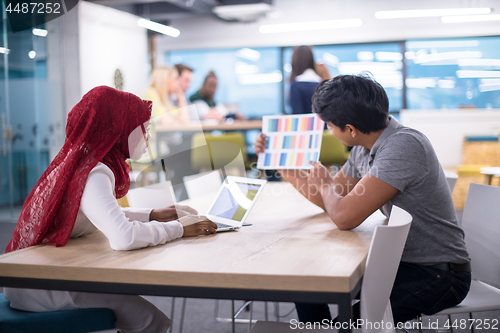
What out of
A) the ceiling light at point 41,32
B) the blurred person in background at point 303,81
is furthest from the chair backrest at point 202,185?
the ceiling light at point 41,32

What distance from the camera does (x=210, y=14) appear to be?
7602 millimetres

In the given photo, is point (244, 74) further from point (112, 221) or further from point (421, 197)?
point (112, 221)

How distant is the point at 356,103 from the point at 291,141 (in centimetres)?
34

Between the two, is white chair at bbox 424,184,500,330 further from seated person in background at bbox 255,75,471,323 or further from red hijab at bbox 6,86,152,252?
red hijab at bbox 6,86,152,252

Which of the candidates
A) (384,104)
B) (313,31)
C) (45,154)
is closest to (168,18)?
(313,31)

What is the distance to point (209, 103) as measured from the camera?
631cm

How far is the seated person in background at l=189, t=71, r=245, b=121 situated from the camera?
5922 mm

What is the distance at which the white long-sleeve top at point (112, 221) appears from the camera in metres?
1.16

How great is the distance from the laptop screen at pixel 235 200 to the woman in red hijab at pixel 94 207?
122mm

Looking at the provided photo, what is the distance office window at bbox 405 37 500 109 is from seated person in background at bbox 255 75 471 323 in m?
6.24

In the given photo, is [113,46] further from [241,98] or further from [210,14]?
[241,98]

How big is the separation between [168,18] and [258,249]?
7.11m

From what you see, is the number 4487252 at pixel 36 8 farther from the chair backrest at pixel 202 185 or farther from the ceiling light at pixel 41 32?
the chair backrest at pixel 202 185

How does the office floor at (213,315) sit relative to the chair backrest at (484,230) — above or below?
below
